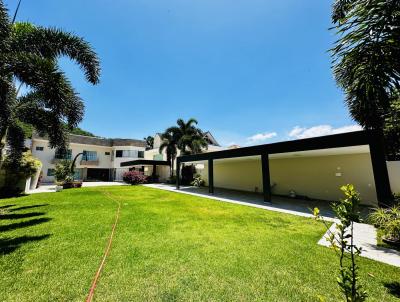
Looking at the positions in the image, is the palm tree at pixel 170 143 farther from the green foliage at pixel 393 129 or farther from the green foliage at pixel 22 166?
the green foliage at pixel 393 129

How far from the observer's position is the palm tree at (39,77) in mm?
6328

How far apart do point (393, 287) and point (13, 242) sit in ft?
28.3

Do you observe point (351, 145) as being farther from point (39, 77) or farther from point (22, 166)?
point (22, 166)

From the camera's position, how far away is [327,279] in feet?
11.0

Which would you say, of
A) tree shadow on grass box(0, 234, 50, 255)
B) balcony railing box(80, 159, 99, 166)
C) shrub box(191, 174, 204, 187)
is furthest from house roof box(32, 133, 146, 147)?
tree shadow on grass box(0, 234, 50, 255)

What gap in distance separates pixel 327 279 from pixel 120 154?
117 feet

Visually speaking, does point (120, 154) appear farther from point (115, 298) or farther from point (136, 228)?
point (115, 298)

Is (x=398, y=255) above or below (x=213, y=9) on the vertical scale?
below

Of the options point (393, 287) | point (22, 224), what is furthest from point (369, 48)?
point (22, 224)

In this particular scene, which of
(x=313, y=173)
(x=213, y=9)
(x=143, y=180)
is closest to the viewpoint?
(x=213, y=9)

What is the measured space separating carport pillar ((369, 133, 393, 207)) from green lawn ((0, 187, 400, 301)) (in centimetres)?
227

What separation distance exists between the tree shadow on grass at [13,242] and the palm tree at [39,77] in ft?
14.9

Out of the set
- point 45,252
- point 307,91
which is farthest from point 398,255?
point 307,91

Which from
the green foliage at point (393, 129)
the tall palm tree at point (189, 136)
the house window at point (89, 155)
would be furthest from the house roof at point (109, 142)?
the green foliage at point (393, 129)
